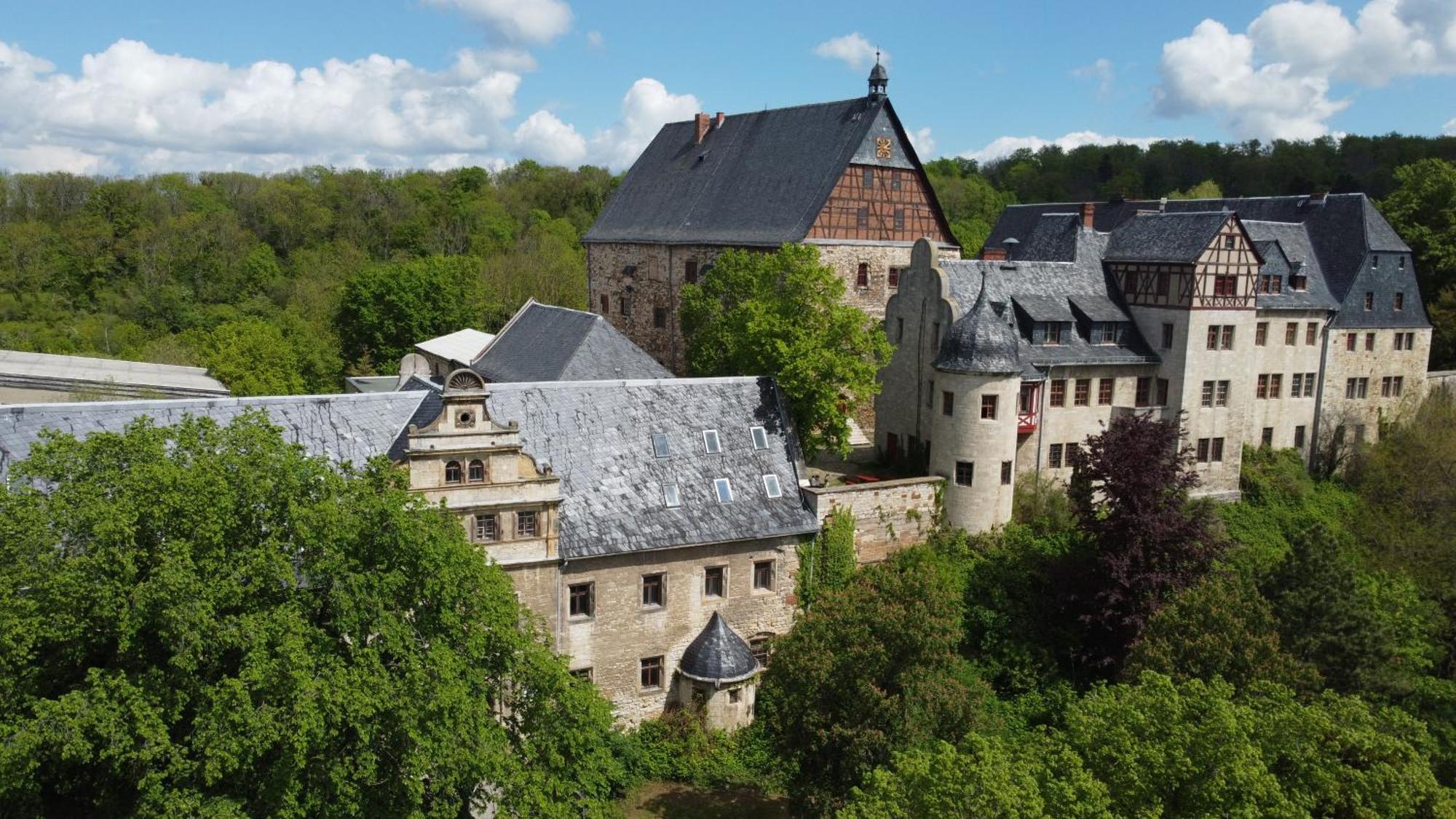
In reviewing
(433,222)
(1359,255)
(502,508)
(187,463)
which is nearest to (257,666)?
(187,463)

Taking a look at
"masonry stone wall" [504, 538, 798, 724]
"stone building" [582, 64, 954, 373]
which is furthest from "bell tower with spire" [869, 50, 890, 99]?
"masonry stone wall" [504, 538, 798, 724]

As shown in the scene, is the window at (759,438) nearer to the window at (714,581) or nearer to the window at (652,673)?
the window at (714,581)

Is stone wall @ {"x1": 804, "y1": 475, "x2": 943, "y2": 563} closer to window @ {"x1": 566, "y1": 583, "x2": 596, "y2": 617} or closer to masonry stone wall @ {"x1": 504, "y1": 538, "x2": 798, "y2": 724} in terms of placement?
masonry stone wall @ {"x1": 504, "y1": 538, "x2": 798, "y2": 724}

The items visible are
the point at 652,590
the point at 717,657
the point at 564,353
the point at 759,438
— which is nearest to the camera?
the point at 717,657

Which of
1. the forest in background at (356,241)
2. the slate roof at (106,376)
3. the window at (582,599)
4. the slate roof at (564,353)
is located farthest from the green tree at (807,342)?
the forest in background at (356,241)

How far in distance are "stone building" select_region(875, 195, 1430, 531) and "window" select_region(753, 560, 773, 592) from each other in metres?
6.95

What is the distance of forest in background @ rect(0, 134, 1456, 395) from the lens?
56500mm

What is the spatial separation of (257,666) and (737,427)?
17.0 m

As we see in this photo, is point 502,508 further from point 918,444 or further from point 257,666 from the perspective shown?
point 918,444

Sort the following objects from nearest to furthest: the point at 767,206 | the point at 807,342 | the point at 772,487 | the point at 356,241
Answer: the point at 772,487 → the point at 807,342 → the point at 767,206 → the point at 356,241

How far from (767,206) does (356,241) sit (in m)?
52.6

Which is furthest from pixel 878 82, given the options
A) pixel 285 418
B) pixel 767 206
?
pixel 285 418

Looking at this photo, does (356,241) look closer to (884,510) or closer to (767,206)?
(767,206)

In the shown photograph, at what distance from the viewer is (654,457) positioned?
1165 inches
